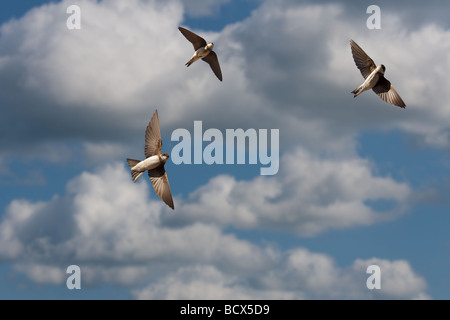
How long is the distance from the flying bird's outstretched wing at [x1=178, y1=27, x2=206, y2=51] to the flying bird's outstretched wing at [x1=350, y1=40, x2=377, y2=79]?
11619 millimetres

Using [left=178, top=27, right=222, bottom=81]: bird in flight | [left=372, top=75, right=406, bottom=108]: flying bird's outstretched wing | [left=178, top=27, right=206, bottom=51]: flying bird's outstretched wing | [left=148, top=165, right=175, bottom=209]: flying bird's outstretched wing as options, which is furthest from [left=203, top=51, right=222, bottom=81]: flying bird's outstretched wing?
[left=148, top=165, right=175, bottom=209]: flying bird's outstretched wing

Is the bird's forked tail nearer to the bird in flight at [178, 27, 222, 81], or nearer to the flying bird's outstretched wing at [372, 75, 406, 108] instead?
the bird in flight at [178, 27, 222, 81]

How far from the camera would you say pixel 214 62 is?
47.2 metres

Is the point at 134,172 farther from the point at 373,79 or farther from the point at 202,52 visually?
the point at 373,79

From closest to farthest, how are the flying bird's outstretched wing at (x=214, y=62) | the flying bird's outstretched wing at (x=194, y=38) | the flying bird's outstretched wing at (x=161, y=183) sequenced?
the flying bird's outstretched wing at (x=161, y=183)
the flying bird's outstretched wing at (x=194, y=38)
the flying bird's outstretched wing at (x=214, y=62)

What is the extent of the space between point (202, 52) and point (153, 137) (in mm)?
12830

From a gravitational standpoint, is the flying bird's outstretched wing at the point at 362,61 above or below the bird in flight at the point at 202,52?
below

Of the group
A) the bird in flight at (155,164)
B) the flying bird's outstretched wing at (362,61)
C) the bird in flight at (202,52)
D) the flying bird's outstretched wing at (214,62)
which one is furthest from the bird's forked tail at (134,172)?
the flying bird's outstretched wing at (362,61)

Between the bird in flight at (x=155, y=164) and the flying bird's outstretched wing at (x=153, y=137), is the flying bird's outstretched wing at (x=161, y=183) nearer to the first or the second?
the bird in flight at (x=155, y=164)

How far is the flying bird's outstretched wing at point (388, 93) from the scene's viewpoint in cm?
4006
